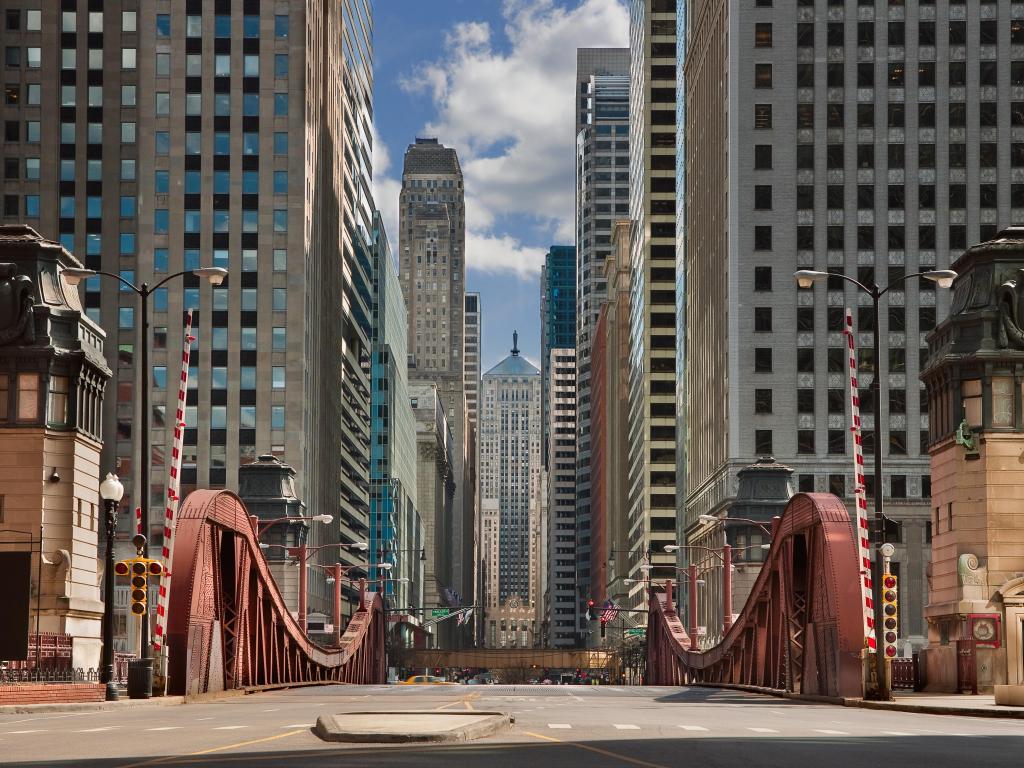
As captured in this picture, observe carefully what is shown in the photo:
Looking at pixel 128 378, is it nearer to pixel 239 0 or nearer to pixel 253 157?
pixel 253 157

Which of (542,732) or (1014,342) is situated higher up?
(1014,342)

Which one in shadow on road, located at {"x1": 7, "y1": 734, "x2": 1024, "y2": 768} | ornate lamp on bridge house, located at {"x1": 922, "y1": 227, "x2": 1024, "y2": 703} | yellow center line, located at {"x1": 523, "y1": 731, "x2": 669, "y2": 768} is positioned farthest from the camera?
ornate lamp on bridge house, located at {"x1": 922, "y1": 227, "x2": 1024, "y2": 703}

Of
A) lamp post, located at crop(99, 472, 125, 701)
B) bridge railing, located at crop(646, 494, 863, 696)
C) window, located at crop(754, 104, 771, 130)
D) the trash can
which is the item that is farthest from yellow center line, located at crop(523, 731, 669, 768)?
window, located at crop(754, 104, 771, 130)

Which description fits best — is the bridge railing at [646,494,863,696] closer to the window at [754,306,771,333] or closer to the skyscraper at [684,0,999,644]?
the skyscraper at [684,0,999,644]

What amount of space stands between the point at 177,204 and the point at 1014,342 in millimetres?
93849

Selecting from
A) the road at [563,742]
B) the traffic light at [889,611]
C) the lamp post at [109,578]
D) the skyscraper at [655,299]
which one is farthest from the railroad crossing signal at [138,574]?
the skyscraper at [655,299]

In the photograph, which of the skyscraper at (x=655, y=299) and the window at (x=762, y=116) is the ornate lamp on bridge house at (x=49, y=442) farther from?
the skyscraper at (x=655, y=299)

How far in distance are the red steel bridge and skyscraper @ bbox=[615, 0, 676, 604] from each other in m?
111

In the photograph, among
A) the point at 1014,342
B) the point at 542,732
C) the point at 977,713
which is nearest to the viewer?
the point at 542,732

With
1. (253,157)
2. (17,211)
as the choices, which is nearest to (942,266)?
(253,157)

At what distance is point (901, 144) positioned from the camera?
12262 cm

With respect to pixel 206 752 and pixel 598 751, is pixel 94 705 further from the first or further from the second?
pixel 598 751

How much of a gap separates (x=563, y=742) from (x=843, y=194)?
107506mm

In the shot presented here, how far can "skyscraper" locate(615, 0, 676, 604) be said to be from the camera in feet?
563
